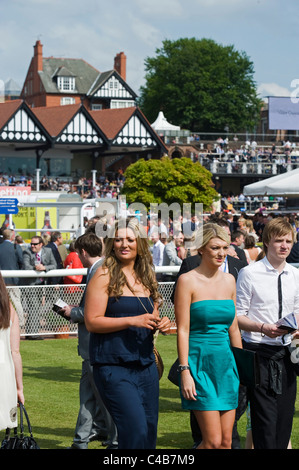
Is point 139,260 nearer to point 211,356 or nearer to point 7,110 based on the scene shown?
point 211,356

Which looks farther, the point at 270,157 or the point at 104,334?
the point at 270,157

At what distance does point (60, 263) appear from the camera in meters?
13.2

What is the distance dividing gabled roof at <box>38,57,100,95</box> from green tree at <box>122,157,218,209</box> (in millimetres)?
Answer: 38595

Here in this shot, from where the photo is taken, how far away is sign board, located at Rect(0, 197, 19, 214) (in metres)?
18.6

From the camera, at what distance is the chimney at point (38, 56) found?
86.8 meters

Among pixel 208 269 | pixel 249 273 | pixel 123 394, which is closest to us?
pixel 123 394

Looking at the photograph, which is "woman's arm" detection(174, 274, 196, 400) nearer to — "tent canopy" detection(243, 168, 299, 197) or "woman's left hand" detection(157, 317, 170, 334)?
"woman's left hand" detection(157, 317, 170, 334)

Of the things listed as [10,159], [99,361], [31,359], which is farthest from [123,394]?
[10,159]

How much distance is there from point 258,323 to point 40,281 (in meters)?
6.75

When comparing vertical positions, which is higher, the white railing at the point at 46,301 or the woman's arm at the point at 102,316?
the woman's arm at the point at 102,316

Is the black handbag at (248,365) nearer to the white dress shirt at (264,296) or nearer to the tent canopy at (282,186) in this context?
the white dress shirt at (264,296)

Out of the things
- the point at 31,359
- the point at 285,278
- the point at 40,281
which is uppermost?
the point at 285,278

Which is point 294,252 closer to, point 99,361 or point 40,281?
point 40,281

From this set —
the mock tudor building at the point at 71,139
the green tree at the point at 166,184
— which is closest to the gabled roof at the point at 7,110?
the mock tudor building at the point at 71,139
